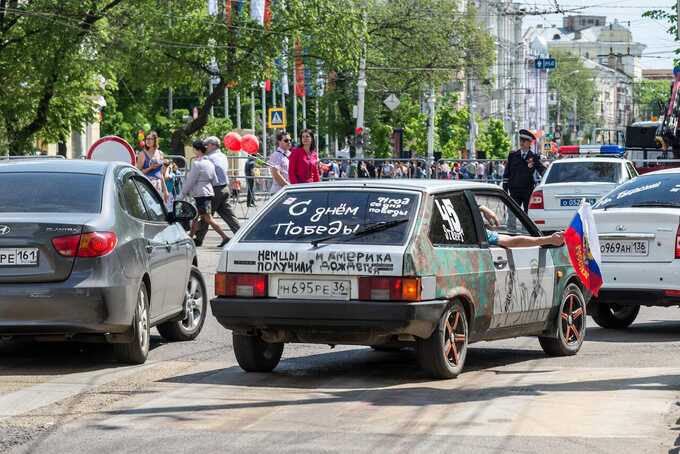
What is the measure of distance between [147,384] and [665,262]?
567cm

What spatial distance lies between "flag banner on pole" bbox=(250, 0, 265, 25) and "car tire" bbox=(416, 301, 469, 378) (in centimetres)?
3372

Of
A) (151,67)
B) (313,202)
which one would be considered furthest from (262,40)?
(313,202)

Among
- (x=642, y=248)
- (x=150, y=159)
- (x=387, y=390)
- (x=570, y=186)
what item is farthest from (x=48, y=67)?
(x=387, y=390)

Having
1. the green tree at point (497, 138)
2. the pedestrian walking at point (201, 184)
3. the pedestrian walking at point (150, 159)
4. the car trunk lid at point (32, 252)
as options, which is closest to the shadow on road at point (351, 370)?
the car trunk lid at point (32, 252)

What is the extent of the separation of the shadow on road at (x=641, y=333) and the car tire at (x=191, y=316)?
11.2 feet

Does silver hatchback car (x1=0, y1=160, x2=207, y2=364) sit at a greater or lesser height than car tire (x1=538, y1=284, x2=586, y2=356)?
greater

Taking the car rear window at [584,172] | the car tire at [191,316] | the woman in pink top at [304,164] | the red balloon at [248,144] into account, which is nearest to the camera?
the car tire at [191,316]

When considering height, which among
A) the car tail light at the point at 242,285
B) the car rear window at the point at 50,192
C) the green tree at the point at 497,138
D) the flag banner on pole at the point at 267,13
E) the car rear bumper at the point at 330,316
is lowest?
the green tree at the point at 497,138

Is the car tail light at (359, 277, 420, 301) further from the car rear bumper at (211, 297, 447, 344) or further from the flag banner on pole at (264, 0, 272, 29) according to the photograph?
the flag banner on pole at (264, 0, 272, 29)

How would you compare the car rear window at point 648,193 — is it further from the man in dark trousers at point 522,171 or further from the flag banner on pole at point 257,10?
the flag banner on pole at point 257,10

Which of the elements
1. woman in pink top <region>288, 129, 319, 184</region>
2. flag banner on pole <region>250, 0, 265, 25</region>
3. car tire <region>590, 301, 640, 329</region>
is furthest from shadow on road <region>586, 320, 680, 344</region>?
flag banner on pole <region>250, 0, 265, 25</region>

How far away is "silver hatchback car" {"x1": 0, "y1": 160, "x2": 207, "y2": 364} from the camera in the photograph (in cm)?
1042

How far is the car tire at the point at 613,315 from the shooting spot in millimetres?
14828

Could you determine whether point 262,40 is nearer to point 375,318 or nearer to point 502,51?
point 375,318
